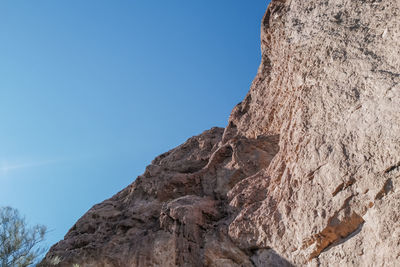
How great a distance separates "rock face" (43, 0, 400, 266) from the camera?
22.9 feet

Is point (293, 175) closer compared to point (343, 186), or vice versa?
point (343, 186)

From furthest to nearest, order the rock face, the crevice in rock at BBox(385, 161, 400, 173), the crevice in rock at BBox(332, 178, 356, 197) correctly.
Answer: the crevice in rock at BBox(332, 178, 356, 197) < the rock face < the crevice in rock at BBox(385, 161, 400, 173)

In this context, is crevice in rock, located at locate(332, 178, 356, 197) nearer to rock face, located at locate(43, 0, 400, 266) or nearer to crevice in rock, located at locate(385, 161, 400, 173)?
rock face, located at locate(43, 0, 400, 266)

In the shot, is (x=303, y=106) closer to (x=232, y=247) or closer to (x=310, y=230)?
(x=310, y=230)

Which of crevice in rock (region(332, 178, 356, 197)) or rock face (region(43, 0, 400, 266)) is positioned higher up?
rock face (region(43, 0, 400, 266))

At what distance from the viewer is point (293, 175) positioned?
28.4 feet

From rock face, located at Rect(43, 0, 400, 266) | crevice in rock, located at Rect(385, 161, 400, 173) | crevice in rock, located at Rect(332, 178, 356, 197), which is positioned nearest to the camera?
crevice in rock, located at Rect(385, 161, 400, 173)

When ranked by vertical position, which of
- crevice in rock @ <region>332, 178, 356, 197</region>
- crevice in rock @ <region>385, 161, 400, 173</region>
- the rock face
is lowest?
crevice in rock @ <region>385, 161, 400, 173</region>

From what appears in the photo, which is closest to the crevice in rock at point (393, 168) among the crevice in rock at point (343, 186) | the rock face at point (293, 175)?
the rock face at point (293, 175)

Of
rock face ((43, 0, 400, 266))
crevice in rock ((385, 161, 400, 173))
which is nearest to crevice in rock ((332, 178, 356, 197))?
rock face ((43, 0, 400, 266))

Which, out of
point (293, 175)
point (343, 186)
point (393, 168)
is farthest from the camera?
point (293, 175)

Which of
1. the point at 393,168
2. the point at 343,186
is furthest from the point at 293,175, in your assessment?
the point at 393,168

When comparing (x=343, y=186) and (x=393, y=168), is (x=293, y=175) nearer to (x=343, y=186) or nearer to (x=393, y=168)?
(x=343, y=186)

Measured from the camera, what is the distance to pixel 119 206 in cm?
1277
